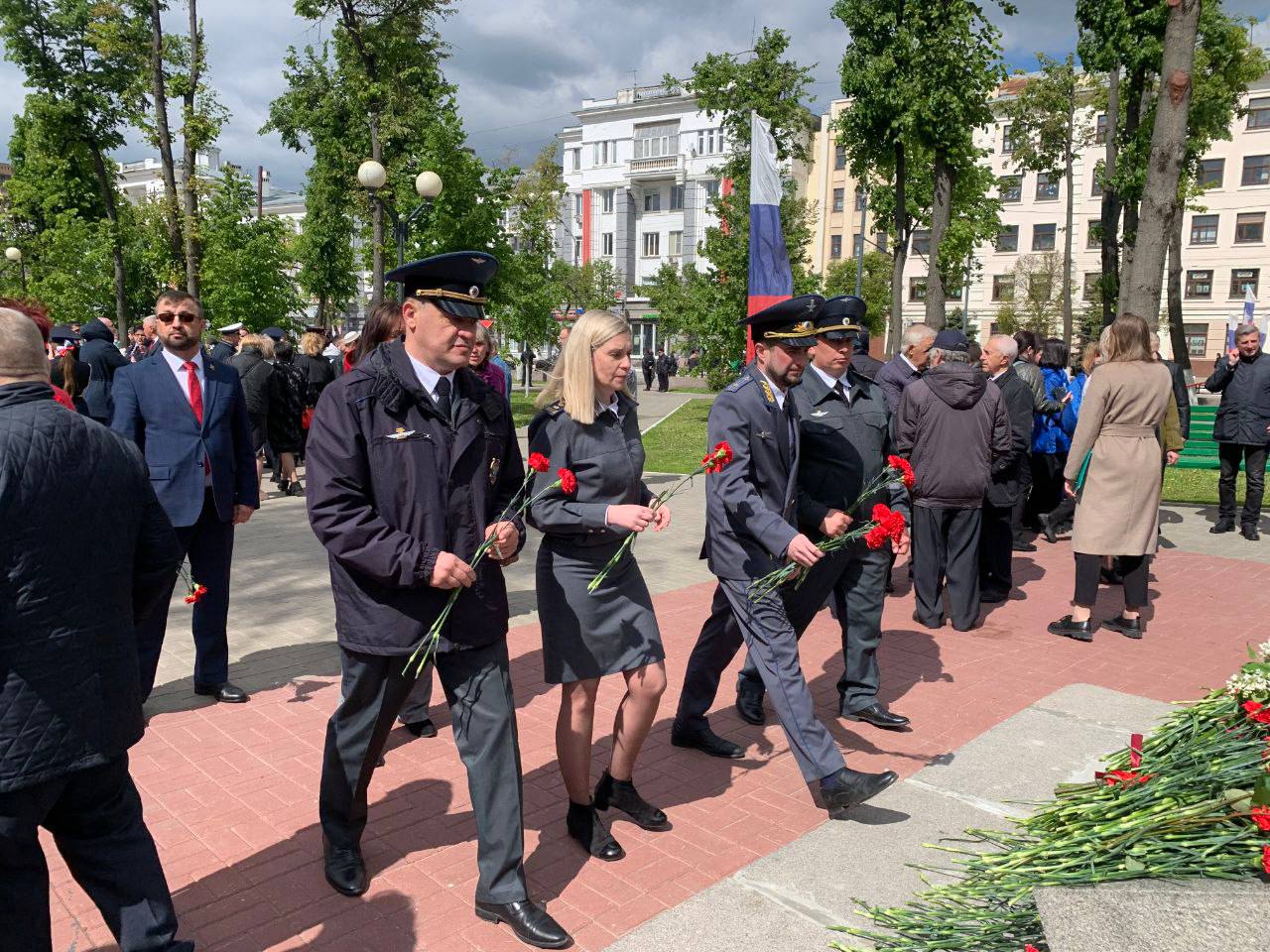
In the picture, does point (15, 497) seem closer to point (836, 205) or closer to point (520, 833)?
point (520, 833)

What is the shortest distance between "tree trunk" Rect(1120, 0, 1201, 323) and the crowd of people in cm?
511

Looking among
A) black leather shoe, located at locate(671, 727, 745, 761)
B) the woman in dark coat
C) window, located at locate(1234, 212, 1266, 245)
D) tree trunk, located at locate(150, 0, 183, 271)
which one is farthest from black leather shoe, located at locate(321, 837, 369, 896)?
window, located at locate(1234, 212, 1266, 245)

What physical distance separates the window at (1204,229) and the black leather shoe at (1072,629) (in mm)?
58936

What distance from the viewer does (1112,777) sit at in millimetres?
3047

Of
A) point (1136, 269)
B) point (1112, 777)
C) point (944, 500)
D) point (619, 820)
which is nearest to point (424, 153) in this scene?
point (1136, 269)

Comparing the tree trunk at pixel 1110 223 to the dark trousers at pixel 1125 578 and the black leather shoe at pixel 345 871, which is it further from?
the black leather shoe at pixel 345 871

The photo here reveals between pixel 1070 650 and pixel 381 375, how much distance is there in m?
5.24

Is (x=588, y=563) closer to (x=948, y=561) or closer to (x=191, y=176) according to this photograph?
(x=948, y=561)

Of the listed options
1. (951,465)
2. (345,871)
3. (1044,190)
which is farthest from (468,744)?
(1044,190)

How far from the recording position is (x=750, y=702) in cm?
519

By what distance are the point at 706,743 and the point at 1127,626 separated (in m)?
3.85

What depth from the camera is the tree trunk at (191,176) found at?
22.1 metres

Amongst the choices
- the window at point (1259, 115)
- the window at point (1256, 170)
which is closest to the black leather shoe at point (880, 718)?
the window at point (1259, 115)

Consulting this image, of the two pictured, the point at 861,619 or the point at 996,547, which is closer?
the point at 861,619
